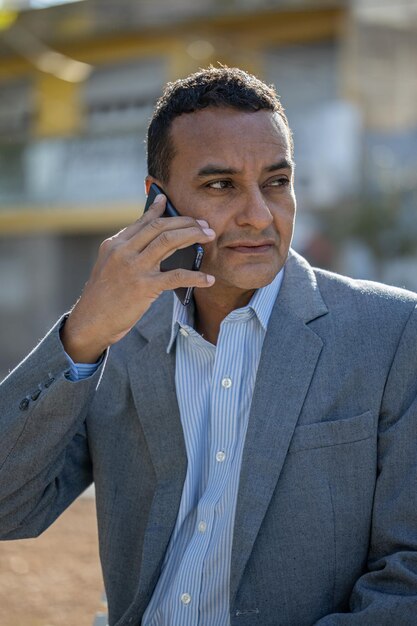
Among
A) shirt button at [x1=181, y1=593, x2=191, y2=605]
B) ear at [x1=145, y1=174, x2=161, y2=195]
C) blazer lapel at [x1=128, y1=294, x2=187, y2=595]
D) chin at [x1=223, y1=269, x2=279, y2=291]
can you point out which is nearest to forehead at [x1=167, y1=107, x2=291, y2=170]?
ear at [x1=145, y1=174, x2=161, y2=195]

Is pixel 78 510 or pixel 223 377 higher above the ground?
pixel 223 377

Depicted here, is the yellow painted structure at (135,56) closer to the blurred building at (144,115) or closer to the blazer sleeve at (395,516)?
the blurred building at (144,115)

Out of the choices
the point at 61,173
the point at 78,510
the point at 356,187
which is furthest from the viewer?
the point at 61,173

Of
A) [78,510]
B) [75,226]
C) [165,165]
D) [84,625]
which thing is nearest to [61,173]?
[75,226]

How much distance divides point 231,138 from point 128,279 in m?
0.57

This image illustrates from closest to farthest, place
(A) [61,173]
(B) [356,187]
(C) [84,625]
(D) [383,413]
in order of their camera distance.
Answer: (D) [383,413] → (C) [84,625] → (B) [356,187] → (A) [61,173]

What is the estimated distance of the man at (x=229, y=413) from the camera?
105 inches

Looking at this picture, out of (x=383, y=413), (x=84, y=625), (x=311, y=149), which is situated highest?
(x=311, y=149)

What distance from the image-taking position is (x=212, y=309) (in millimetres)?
3137

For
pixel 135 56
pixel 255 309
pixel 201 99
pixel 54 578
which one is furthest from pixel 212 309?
pixel 135 56

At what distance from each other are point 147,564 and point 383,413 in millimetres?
852

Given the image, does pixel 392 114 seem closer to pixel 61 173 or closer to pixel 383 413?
pixel 61 173

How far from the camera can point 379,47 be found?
19844 millimetres

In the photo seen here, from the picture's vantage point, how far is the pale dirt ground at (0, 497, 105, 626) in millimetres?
5316
